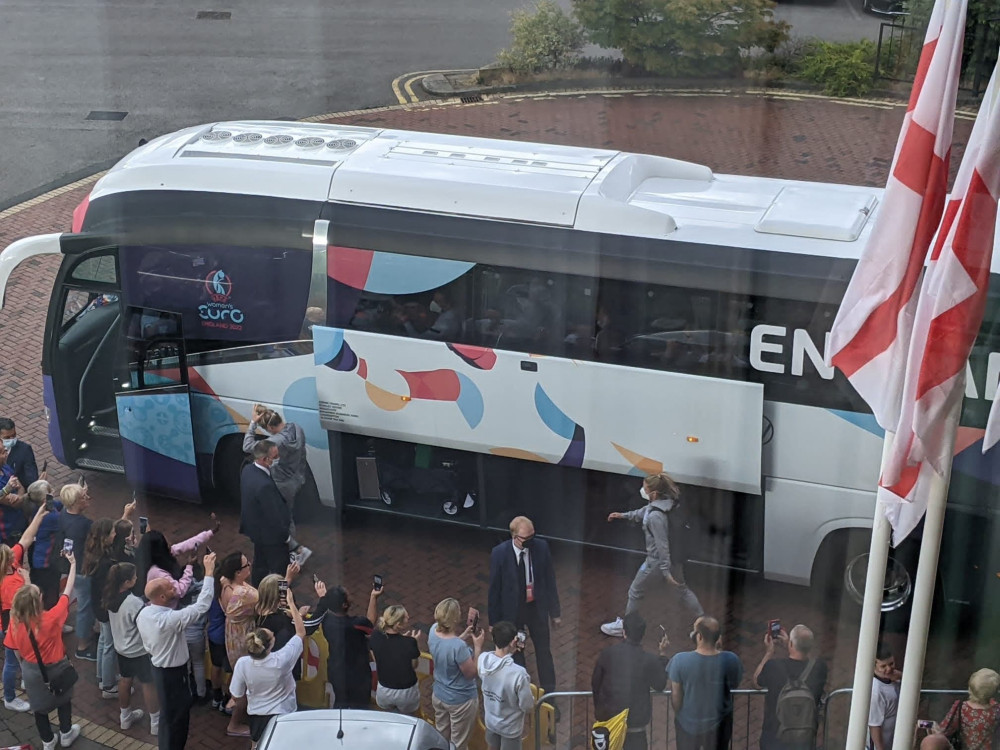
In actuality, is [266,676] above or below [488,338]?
below

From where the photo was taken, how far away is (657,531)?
695cm

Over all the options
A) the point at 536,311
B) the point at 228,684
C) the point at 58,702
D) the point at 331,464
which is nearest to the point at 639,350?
the point at 536,311

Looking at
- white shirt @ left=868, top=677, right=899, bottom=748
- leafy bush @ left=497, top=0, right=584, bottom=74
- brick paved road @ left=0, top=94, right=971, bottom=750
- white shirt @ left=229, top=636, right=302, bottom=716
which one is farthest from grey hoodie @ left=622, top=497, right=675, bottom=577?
leafy bush @ left=497, top=0, right=584, bottom=74

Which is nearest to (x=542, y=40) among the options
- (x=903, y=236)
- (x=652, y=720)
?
(x=652, y=720)

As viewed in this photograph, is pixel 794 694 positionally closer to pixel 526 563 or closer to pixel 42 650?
pixel 526 563

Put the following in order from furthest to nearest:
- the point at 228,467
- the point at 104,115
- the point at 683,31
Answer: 1. the point at 104,115
2. the point at 683,31
3. the point at 228,467

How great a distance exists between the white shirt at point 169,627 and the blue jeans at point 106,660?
1.66ft

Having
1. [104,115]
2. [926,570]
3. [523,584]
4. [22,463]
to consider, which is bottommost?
[523,584]

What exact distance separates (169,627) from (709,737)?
8.47ft

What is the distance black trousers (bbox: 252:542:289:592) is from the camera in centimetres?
739

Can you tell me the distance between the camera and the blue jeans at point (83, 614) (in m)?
6.65

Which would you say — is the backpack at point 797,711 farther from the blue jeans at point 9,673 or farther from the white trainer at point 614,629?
the blue jeans at point 9,673

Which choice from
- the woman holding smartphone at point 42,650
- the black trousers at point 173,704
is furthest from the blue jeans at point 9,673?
the black trousers at point 173,704

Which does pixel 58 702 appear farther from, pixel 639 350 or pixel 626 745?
pixel 639 350
